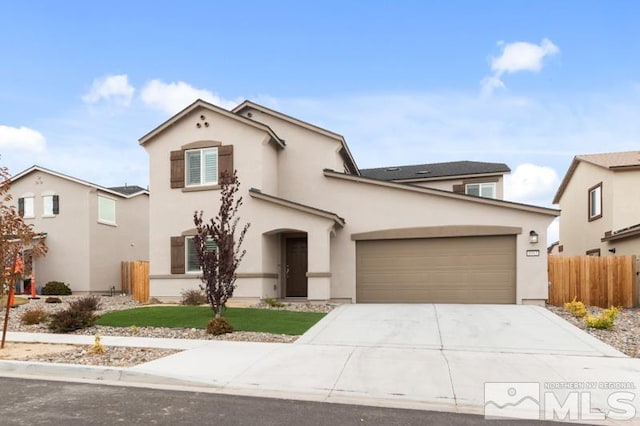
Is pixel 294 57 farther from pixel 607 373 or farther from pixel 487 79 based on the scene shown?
pixel 607 373

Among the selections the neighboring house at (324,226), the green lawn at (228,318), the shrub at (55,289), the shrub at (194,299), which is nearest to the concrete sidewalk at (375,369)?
the green lawn at (228,318)

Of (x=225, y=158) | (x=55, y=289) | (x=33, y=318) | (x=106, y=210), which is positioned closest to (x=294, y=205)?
(x=225, y=158)

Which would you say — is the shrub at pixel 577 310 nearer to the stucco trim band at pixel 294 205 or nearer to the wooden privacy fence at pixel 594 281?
the wooden privacy fence at pixel 594 281

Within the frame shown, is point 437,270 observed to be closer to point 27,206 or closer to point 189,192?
point 189,192

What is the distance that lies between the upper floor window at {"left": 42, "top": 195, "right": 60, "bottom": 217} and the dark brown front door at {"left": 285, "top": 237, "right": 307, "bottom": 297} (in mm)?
13603

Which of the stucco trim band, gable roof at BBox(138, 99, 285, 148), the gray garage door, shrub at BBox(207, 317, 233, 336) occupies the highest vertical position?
gable roof at BBox(138, 99, 285, 148)

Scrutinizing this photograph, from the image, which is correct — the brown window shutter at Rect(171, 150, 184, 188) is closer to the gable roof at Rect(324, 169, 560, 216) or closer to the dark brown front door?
the dark brown front door

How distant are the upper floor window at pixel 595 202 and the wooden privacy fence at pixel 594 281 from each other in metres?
6.94

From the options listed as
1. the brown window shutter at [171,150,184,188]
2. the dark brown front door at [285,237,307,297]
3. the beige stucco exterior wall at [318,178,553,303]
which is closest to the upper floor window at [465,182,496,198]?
the beige stucco exterior wall at [318,178,553,303]

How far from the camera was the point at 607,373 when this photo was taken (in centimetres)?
757

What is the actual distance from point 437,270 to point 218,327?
28.8 feet

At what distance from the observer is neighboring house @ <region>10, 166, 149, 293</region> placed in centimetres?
2302

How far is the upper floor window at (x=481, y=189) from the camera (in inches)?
916

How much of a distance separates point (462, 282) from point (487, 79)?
726 cm
